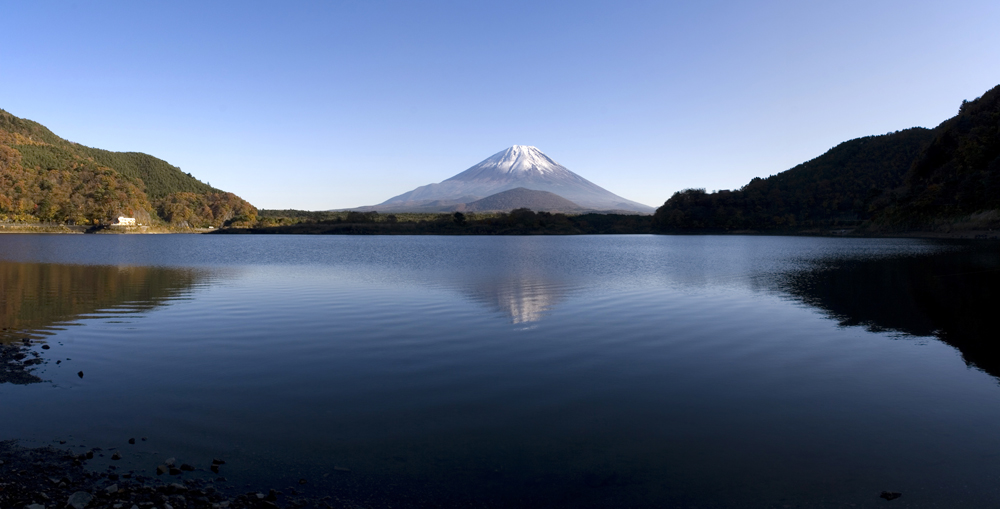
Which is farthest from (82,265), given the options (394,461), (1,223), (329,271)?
(1,223)

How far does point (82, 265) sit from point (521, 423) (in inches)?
1351

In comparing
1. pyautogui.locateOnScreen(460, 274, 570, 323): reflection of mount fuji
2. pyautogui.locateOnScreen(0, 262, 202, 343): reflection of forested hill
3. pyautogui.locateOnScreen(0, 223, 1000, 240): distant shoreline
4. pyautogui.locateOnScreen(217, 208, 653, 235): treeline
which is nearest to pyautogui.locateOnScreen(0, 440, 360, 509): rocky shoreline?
pyautogui.locateOnScreen(0, 262, 202, 343): reflection of forested hill

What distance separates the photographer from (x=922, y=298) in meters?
18.0

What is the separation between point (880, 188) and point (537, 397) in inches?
4981

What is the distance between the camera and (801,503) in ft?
Result: 15.5

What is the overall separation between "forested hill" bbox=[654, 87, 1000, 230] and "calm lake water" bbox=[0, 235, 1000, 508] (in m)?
68.4

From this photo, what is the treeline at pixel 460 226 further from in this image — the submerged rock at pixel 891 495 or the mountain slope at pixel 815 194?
the submerged rock at pixel 891 495

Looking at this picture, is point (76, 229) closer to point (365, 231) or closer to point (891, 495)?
point (365, 231)

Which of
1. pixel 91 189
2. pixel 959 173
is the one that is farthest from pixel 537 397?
pixel 91 189

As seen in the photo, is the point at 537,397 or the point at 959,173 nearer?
the point at 537,397

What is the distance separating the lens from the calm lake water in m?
5.16

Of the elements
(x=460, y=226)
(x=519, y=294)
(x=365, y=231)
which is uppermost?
(x=460, y=226)

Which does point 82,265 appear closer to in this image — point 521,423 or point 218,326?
point 218,326

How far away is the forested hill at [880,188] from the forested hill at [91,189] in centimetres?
12361
